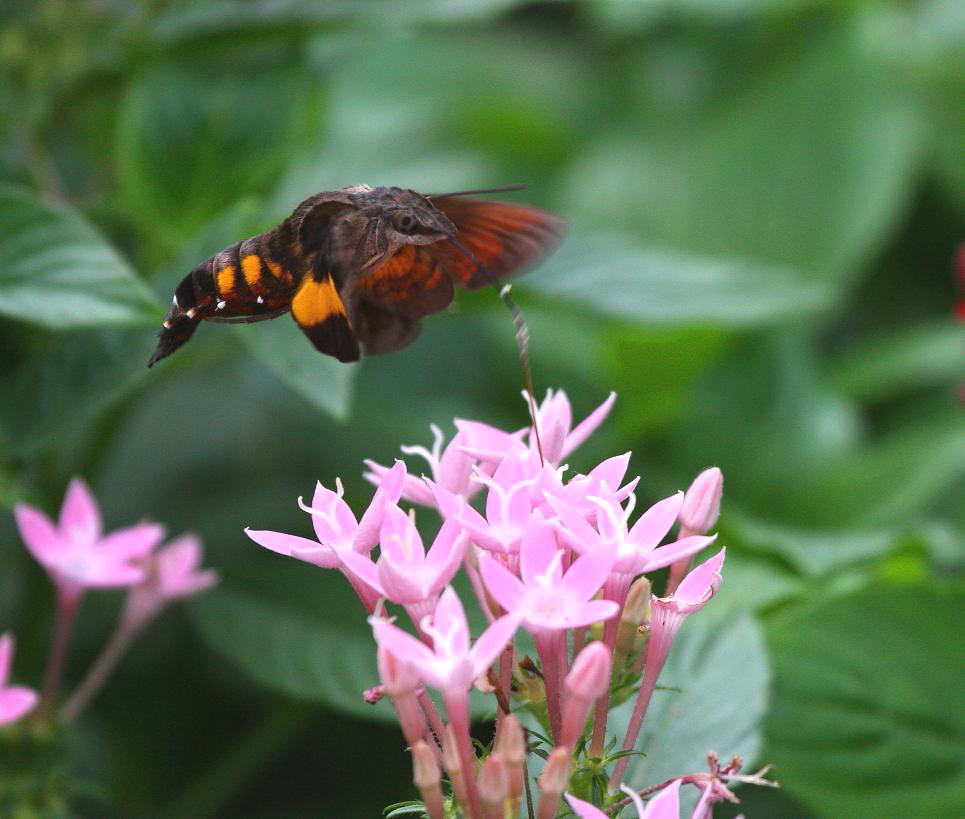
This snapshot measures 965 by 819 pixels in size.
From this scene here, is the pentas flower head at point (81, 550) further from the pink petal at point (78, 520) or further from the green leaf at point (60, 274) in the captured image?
the green leaf at point (60, 274)

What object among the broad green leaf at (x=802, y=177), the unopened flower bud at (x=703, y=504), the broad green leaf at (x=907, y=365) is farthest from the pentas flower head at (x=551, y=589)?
the broad green leaf at (x=802, y=177)

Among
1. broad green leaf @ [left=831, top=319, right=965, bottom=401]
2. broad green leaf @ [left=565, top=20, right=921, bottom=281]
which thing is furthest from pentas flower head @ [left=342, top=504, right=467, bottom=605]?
broad green leaf @ [left=565, top=20, right=921, bottom=281]

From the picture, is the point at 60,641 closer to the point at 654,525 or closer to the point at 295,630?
the point at 295,630

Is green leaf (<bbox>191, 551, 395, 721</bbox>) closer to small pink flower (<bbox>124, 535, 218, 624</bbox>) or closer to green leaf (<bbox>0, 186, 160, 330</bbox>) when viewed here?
small pink flower (<bbox>124, 535, 218, 624</bbox>)

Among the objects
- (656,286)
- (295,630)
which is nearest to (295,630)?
(295,630)

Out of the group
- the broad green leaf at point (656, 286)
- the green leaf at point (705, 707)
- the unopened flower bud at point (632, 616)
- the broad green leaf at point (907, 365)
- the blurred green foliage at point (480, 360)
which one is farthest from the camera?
the broad green leaf at point (907, 365)

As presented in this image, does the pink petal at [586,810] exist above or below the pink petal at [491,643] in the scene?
below
